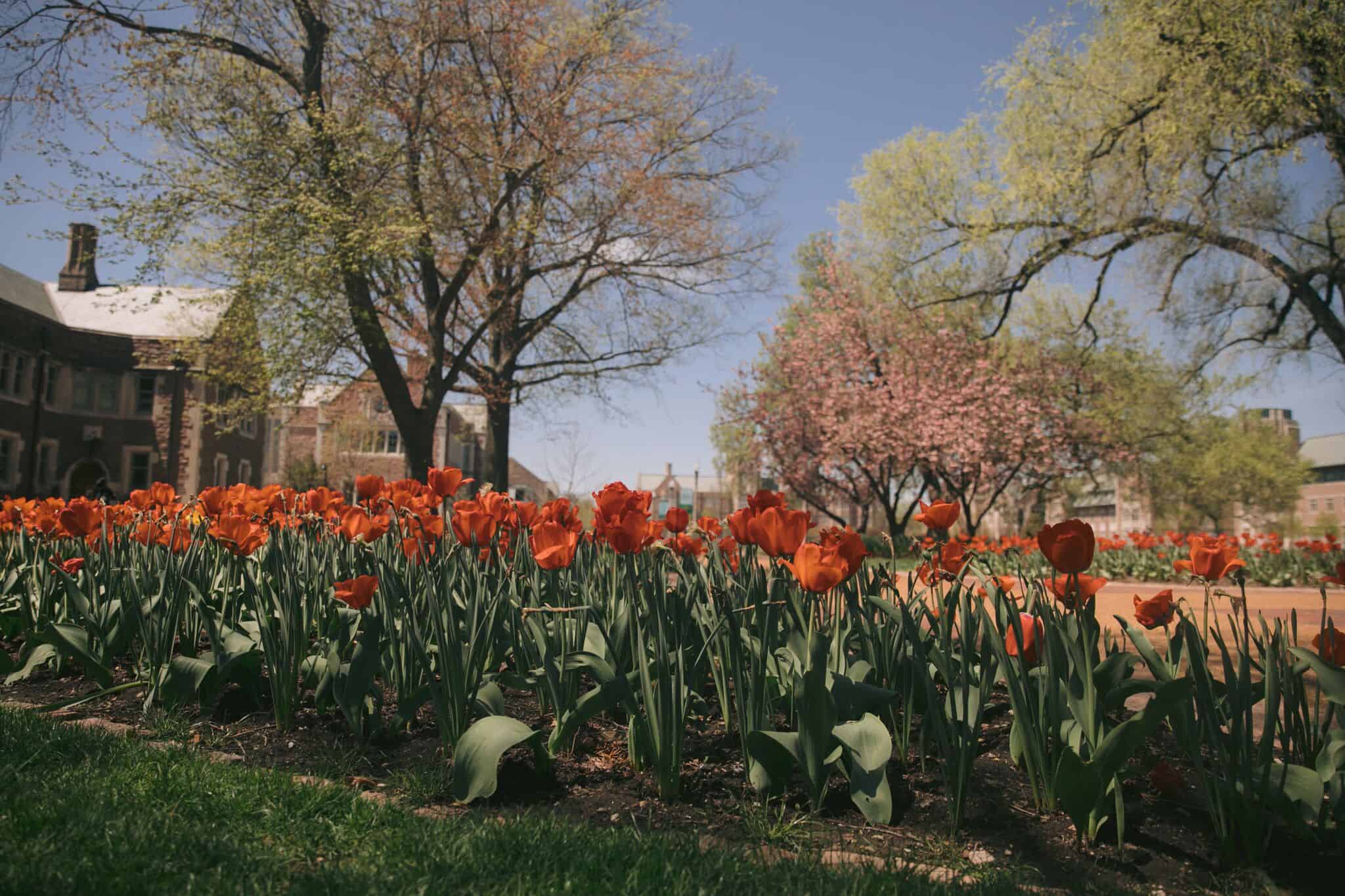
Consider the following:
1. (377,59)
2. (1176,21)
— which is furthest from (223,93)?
(1176,21)

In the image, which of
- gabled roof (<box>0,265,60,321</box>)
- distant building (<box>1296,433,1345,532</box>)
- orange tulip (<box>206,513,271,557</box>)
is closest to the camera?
orange tulip (<box>206,513,271,557</box>)

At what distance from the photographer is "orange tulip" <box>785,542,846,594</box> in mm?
2205

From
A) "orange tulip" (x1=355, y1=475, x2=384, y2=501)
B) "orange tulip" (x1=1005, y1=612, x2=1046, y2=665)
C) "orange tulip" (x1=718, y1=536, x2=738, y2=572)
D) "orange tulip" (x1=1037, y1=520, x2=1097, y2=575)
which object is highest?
"orange tulip" (x1=355, y1=475, x2=384, y2=501)

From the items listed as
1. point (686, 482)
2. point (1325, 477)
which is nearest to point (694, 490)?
point (686, 482)

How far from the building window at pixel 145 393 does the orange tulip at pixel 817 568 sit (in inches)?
1211

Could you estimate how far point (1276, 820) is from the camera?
2184 millimetres

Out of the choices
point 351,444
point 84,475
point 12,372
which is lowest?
point 84,475

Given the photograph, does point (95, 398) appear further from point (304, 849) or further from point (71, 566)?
point (304, 849)

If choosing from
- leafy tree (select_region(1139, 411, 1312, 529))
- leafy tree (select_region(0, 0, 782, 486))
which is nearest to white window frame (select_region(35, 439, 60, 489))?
leafy tree (select_region(0, 0, 782, 486))

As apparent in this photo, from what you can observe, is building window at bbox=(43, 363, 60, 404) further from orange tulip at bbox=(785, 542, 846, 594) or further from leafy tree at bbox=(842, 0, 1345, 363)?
orange tulip at bbox=(785, 542, 846, 594)

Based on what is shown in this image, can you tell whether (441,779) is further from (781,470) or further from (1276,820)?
(781,470)

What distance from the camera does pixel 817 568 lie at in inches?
87.1

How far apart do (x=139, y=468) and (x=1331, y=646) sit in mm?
31549

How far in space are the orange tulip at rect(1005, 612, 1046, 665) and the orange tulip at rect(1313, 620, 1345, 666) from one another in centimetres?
67
